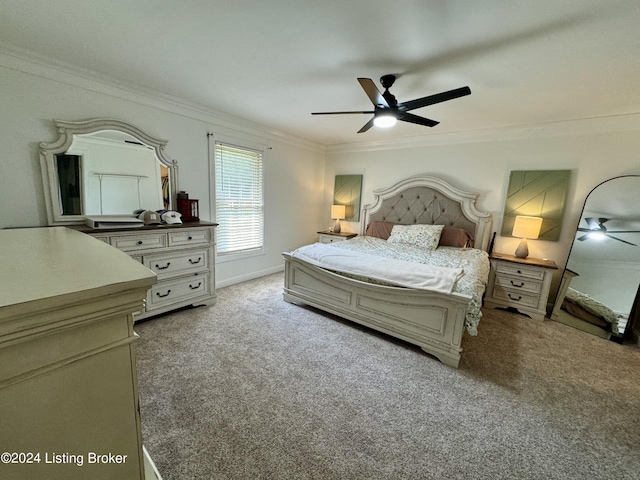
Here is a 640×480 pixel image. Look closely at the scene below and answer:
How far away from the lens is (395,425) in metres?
1.58

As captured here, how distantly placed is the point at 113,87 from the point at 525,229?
4.74 metres

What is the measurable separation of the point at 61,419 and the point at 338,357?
75.5 inches

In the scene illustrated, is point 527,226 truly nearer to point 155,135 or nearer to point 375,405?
point 375,405

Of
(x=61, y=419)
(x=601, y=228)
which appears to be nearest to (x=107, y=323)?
(x=61, y=419)

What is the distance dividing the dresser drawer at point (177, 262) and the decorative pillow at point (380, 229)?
8.54 feet

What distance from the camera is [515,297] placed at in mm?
3209

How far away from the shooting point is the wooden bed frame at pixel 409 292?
215 centimetres

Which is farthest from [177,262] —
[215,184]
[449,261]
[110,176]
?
[449,261]

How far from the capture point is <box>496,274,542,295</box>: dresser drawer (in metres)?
3.09

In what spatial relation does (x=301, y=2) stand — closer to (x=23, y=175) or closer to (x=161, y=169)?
(x=161, y=169)

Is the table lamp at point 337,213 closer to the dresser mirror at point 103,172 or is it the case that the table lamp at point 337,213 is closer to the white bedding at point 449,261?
the white bedding at point 449,261

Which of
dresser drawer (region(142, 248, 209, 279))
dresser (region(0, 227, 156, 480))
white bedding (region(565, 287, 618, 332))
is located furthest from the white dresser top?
white bedding (region(565, 287, 618, 332))

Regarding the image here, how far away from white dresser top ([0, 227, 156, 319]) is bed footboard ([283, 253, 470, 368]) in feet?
6.90

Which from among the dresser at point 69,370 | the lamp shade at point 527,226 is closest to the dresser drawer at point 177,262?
the dresser at point 69,370
